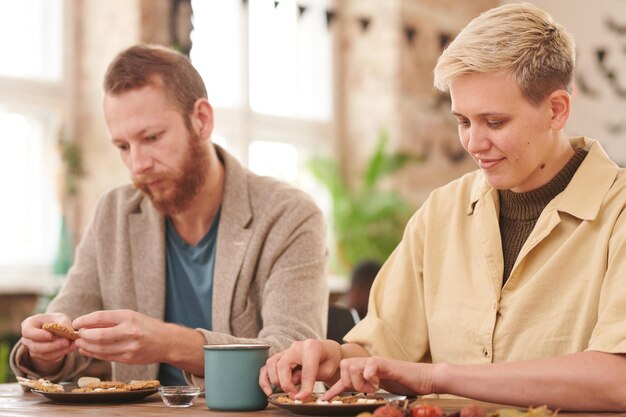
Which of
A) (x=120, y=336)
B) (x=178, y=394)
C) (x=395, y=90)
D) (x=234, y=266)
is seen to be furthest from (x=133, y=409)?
(x=395, y=90)

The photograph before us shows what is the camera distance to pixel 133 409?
1858mm

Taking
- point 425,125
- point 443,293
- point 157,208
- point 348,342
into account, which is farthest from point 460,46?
point 425,125

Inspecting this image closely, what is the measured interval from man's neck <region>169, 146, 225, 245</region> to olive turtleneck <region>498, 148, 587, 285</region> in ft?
2.98

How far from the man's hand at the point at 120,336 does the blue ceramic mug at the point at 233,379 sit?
33 cm

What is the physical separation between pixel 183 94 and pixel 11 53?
11.9ft

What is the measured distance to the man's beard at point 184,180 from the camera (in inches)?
102

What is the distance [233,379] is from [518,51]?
2.70 feet

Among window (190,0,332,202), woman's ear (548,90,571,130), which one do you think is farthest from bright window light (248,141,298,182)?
woman's ear (548,90,571,130)

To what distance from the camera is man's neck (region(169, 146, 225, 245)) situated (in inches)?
107

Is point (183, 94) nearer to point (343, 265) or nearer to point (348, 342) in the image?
point (348, 342)

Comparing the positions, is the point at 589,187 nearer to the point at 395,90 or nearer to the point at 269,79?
the point at 269,79

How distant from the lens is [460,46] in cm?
190

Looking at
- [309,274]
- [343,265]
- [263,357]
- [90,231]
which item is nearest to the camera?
[263,357]

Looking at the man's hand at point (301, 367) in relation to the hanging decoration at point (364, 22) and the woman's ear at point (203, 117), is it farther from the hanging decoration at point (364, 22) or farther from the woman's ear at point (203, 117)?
the hanging decoration at point (364, 22)
